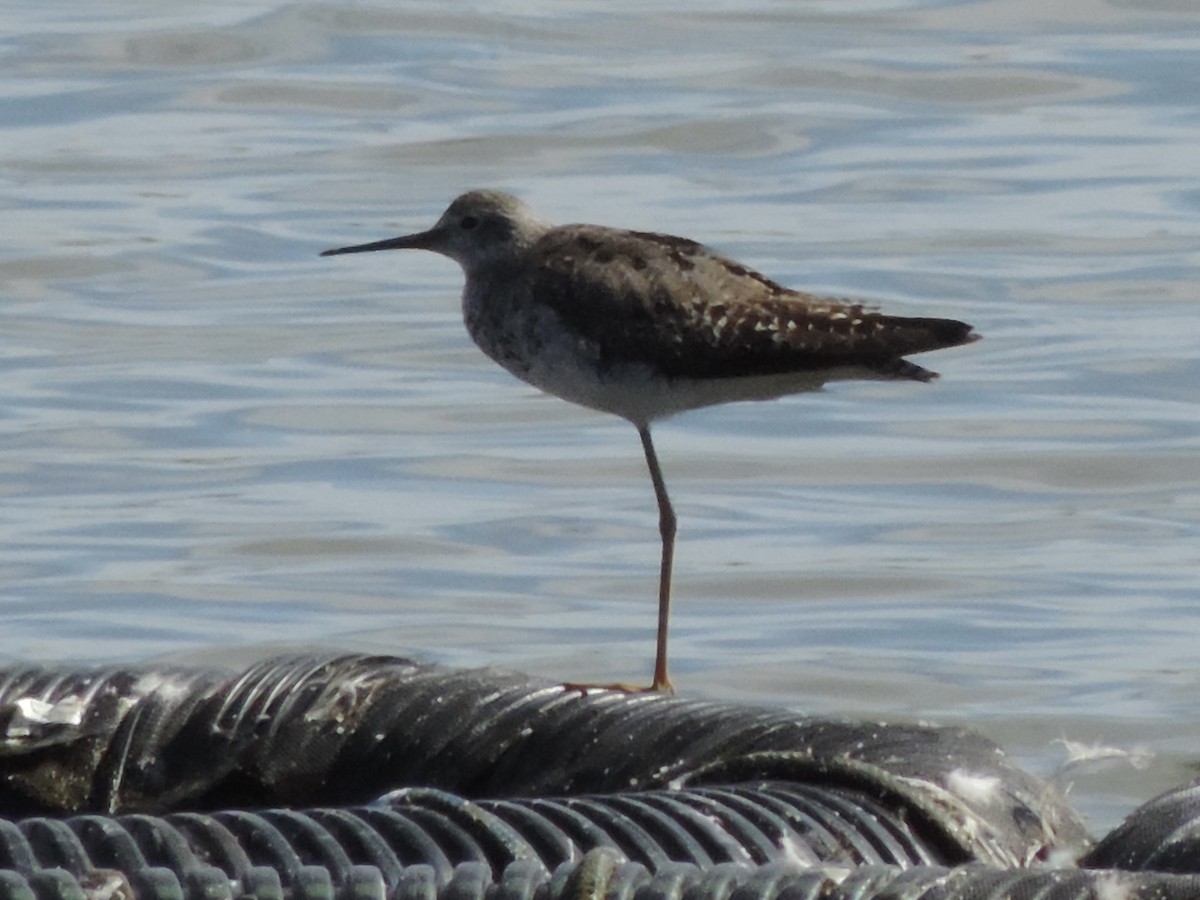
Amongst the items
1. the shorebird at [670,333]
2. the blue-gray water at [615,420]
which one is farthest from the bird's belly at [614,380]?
the blue-gray water at [615,420]

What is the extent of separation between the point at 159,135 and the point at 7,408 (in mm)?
5580

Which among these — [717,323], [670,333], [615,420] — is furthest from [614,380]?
[615,420]

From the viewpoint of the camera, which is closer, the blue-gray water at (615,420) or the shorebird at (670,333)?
the shorebird at (670,333)

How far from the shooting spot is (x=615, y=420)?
13133 mm

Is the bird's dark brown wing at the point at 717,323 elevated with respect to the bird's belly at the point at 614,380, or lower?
elevated

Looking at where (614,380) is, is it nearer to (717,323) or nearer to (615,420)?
(717,323)

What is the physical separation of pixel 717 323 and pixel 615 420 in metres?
6.17

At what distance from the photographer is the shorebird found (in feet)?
22.7

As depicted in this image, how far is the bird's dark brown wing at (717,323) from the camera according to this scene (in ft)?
22.6

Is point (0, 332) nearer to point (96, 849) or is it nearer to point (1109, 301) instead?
point (1109, 301)

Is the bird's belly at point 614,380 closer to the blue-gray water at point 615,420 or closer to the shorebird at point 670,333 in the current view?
the shorebird at point 670,333

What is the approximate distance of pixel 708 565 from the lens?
1062 centimetres

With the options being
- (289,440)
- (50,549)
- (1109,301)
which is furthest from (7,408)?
(1109,301)

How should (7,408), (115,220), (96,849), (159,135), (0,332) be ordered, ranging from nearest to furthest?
(96,849)
(7,408)
(0,332)
(115,220)
(159,135)
